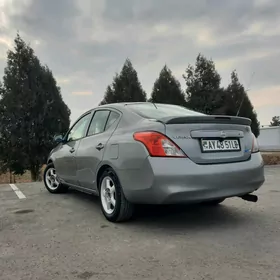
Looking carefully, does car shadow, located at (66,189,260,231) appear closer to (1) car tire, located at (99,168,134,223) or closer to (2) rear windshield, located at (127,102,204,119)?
(1) car tire, located at (99,168,134,223)

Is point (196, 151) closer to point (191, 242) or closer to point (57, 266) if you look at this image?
point (191, 242)

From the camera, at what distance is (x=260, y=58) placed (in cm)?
1080

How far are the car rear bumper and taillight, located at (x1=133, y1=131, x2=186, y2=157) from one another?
0.05 m

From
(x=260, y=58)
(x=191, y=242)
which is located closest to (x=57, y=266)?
(x=191, y=242)

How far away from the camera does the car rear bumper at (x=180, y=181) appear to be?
118 inches

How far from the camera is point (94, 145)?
4.03 metres

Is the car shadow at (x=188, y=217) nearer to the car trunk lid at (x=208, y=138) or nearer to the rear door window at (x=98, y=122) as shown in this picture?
the car trunk lid at (x=208, y=138)

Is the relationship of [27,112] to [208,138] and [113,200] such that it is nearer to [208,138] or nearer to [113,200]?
[113,200]

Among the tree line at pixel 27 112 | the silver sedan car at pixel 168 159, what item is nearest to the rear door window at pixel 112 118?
the silver sedan car at pixel 168 159

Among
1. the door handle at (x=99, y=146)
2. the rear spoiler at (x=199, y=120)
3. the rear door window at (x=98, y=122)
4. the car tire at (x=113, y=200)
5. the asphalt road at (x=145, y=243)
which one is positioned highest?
the rear door window at (x=98, y=122)

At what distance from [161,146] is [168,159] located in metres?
0.15

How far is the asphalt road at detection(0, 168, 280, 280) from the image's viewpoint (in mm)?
2256

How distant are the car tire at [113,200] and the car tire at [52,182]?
2.08 metres

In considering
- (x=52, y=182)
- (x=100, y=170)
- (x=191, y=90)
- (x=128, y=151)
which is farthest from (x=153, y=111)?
(x=191, y=90)
